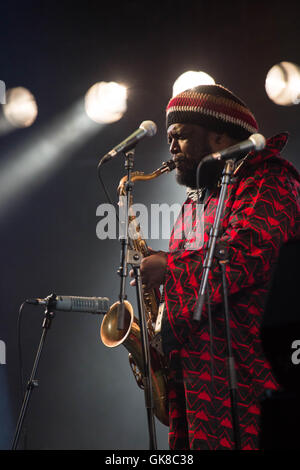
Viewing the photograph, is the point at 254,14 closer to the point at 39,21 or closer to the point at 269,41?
the point at 269,41

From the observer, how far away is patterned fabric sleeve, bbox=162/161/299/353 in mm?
2291

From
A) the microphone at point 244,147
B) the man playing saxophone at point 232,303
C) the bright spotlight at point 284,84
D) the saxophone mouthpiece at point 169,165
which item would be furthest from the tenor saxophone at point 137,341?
the bright spotlight at point 284,84

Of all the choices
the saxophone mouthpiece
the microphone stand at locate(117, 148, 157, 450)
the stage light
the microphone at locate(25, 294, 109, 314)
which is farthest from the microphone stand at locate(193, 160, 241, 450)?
the stage light

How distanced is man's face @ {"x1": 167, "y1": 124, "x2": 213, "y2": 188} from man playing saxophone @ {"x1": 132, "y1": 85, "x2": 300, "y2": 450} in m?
0.35

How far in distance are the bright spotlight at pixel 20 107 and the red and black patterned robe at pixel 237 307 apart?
9.50 ft

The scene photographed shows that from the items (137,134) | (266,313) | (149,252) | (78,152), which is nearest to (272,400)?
(266,313)

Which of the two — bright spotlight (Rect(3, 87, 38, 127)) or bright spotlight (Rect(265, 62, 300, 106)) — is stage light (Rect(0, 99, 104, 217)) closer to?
bright spotlight (Rect(3, 87, 38, 127))

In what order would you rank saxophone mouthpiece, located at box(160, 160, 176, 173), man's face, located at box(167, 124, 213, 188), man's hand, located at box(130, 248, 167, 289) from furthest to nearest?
saxophone mouthpiece, located at box(160, 160, 176, 173)
man's face, located at box(167, 124, 213, 188)
man's hand, located at box(130, 248, 167, 289)

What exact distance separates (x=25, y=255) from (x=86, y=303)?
192 cm

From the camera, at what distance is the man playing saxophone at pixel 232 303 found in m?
2.28

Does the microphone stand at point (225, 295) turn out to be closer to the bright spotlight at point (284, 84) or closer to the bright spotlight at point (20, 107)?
the bright spotlight at point (284, 84)

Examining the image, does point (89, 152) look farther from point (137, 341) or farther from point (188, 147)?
point (137, 341)
